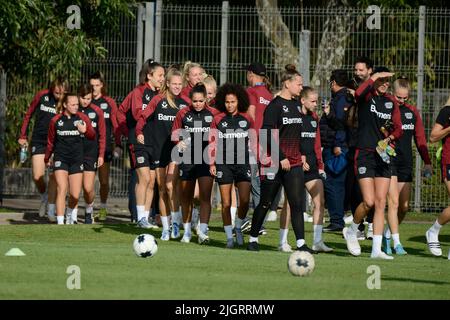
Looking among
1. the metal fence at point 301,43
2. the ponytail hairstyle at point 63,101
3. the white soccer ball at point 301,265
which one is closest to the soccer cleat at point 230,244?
the white soccer ball at point 301,265

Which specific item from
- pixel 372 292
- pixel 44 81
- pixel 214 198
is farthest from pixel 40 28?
pixel 372 292

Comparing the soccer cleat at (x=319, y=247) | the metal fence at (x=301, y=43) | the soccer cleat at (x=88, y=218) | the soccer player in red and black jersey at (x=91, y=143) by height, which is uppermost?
the metal fence at (x=301, y=43)

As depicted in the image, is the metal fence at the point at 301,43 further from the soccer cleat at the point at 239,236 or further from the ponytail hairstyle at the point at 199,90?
the soccer cleat at the point at 239,236

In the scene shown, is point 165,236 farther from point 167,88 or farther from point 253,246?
point 167,88

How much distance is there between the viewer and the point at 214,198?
23.6m

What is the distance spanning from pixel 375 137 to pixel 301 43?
26.7 feet

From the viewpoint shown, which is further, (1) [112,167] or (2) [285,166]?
(1) [112,167]

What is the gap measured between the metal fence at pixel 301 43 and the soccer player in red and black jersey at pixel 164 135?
540 cm

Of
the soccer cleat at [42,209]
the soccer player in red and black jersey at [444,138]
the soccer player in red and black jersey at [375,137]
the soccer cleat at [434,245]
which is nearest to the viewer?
the soccer player in red and black jersey at [375,137]

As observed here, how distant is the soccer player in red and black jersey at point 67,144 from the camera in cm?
1958

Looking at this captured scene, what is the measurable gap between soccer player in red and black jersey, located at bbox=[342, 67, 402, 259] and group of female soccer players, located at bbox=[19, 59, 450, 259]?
1 cm
